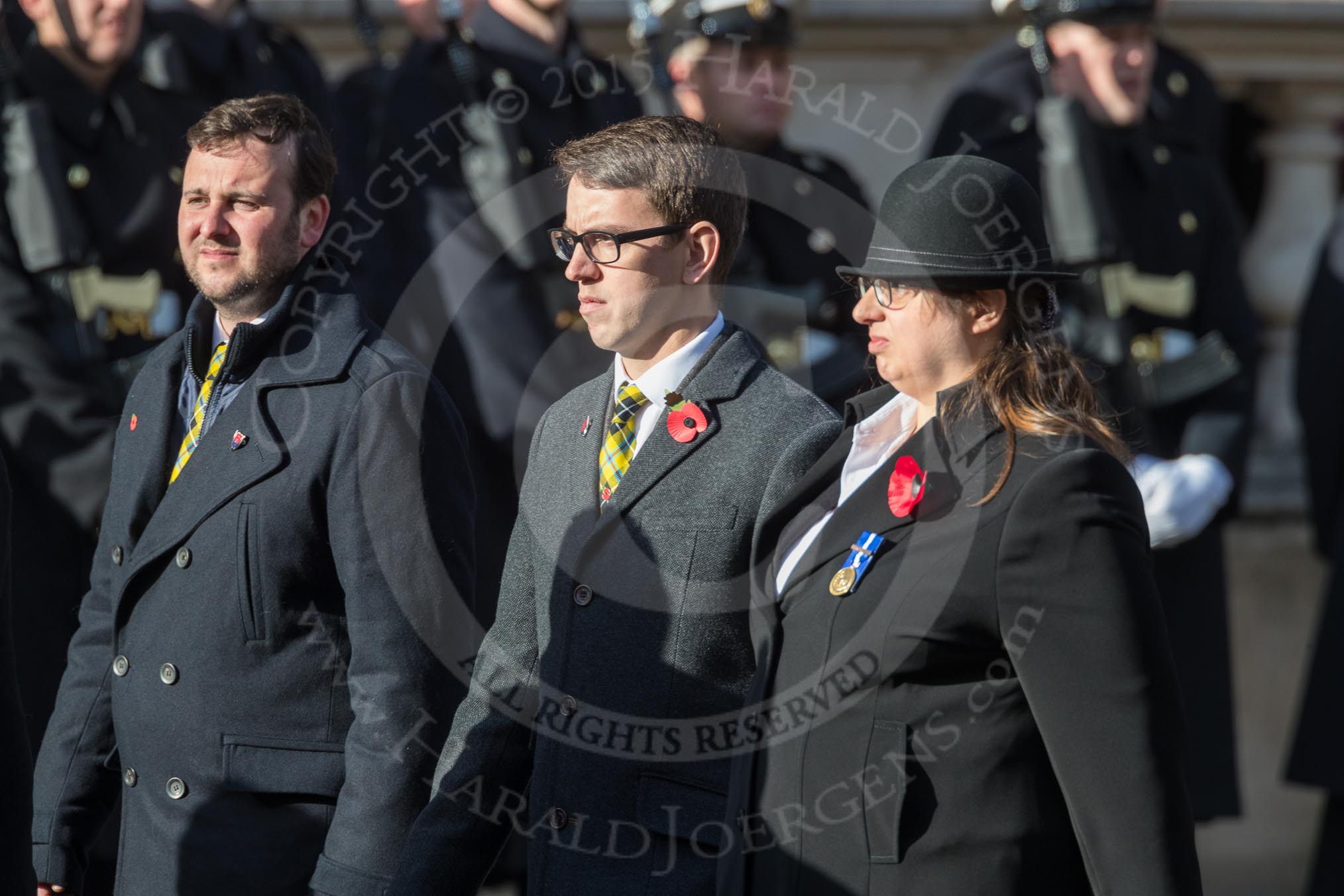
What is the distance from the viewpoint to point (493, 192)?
472cm

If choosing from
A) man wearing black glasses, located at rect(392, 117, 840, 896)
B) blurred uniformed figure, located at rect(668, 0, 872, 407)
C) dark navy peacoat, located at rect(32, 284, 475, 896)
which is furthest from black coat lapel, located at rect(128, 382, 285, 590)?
blurred uniformed figure, located at rect(668, 0, 872, 407)

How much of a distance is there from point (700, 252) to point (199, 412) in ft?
2.76

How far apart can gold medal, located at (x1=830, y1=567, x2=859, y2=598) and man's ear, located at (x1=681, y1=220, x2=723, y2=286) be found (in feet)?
1.75

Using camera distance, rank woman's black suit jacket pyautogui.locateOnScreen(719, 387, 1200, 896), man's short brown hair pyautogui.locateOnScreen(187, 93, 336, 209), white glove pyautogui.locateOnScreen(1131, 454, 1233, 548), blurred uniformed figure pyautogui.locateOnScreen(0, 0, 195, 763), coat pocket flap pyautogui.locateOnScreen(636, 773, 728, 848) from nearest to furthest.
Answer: woman's black suit jacket pyautogui.locateOnScreen(719, 387, 1200, 896) < coat pocket flap pyautogui.locateOnScreen(636, 773, 728, 848) < man's short brown hair pyautogui.locateOnScreen(187, 93, 336, 209) < blurred uniformed figure pyautogui.locateOnScreen(0, 0, 195, 763) < white glove pyautogui.locateOnScreen(1131, 454, 1233, 548)

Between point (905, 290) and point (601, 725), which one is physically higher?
point (905, 290)

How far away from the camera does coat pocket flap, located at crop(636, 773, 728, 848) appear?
2.56 meters

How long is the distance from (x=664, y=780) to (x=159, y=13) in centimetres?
323

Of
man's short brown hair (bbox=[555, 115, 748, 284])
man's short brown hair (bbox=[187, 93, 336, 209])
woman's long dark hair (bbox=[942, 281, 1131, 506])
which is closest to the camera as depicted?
woman's long dark hair (bbox=[942, 281, 1131, 506])

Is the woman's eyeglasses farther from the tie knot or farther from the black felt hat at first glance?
the tie knot

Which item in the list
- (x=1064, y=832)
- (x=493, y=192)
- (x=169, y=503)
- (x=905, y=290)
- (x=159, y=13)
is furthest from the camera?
(x=159, y=13)

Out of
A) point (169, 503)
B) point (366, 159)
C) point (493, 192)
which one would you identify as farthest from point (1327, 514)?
point (169, 503)

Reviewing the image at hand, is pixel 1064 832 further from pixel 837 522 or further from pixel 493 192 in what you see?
pixel 493 192

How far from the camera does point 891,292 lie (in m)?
2.44

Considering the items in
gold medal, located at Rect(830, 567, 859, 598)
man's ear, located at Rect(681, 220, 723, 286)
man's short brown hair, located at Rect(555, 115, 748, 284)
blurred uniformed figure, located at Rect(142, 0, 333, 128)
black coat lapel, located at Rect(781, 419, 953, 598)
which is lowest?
gold medal, located at Rect(830, 567, 859, 598)
